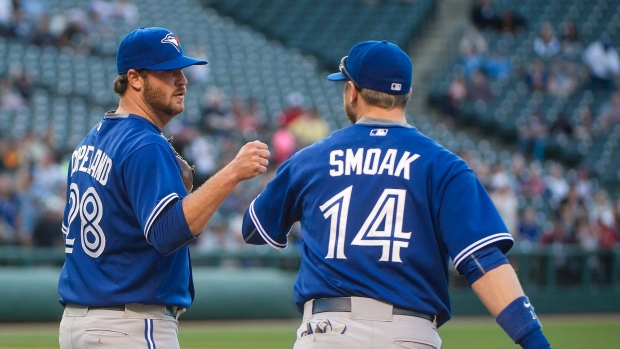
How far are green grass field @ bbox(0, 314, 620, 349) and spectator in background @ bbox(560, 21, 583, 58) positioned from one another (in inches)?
383

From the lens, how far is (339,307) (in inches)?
136

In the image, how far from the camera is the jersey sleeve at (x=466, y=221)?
3340mm

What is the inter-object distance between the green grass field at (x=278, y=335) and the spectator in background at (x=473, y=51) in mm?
8489

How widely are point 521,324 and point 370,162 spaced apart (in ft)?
2.37

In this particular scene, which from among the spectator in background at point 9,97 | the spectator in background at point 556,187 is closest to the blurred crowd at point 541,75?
the spectator in background at point 556,187

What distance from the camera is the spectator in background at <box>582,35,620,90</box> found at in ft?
73.0

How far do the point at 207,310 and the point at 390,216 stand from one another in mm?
9752

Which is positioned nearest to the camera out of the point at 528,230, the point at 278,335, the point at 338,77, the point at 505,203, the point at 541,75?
the point at 338,77

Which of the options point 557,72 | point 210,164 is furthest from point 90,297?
point 557,72

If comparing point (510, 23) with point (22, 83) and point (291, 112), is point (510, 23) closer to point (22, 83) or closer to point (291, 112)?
point (291, 112)

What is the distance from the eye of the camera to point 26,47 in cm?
1772

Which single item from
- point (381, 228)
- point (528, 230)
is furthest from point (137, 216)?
point (528, 230)

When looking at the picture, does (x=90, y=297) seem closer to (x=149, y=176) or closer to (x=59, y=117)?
(x=149, y=176)

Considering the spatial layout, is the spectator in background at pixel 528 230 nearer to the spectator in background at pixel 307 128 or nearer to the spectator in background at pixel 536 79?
the spectator in background at pixel 307 128
